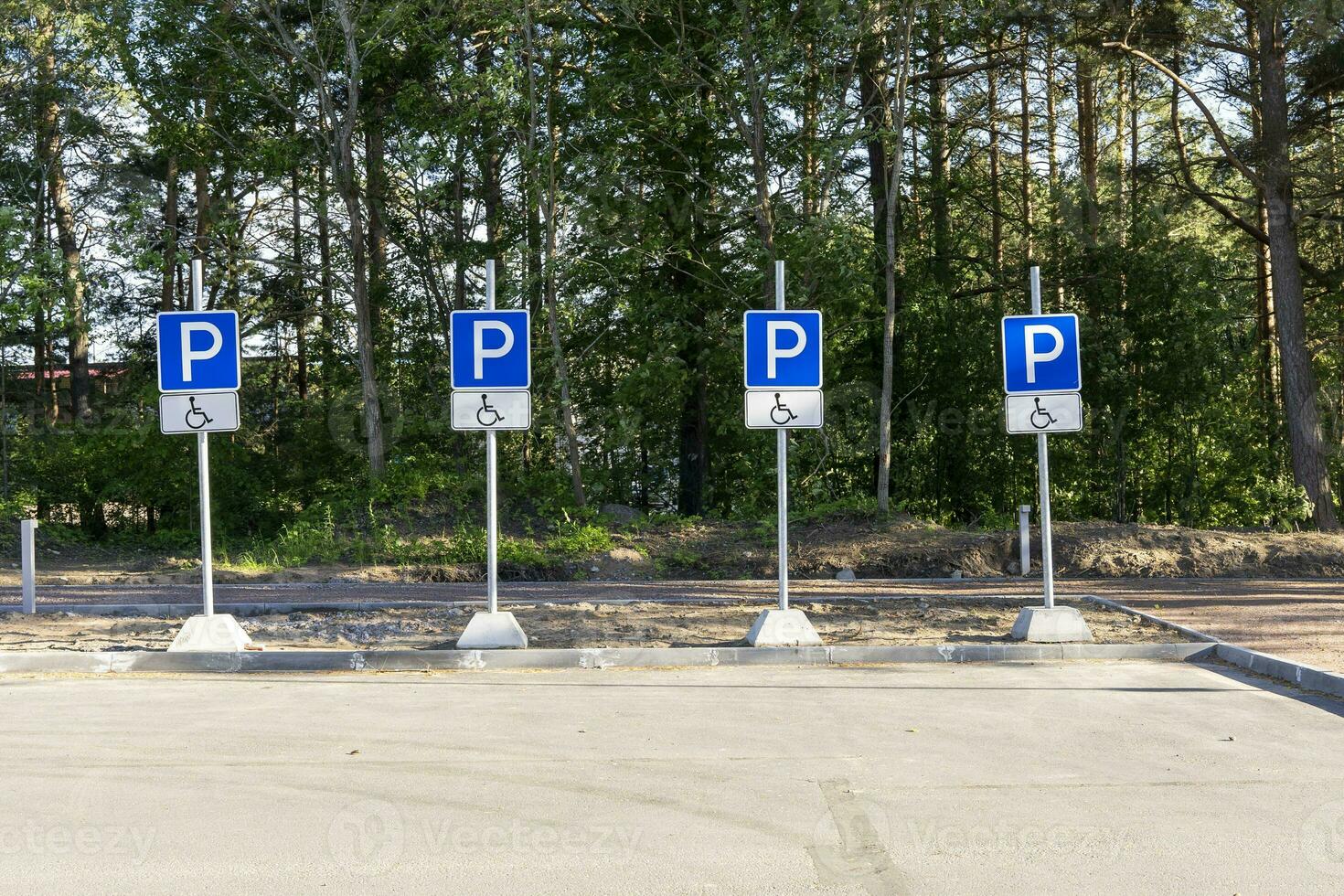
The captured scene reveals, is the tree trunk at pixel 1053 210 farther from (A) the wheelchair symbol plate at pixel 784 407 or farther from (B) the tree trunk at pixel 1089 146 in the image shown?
(A) the wheelchair symbol plate at pixel 784 407

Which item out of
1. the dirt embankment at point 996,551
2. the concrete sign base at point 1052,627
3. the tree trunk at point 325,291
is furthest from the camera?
the tree trunk at point 325,291

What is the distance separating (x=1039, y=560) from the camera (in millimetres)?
19578

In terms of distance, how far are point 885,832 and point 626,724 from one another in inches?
109

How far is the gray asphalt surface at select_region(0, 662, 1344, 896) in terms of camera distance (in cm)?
515

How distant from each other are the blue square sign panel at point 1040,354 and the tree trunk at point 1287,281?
1411 centimetres

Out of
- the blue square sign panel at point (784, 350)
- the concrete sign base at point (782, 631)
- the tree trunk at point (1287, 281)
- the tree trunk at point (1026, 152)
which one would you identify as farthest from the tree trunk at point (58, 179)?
the tree trunk at point (1287, 281)

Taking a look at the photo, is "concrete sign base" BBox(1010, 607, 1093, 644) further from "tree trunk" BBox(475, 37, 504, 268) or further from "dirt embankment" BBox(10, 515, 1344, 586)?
"tree trunk" BBox(475, 37, 504, 268)

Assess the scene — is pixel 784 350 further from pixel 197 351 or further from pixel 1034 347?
pixel 197 351

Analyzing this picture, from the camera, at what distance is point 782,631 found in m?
11.0

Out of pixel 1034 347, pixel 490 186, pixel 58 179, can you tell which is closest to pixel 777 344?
pixel 1034 347

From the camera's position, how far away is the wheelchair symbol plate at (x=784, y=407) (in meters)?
11.1

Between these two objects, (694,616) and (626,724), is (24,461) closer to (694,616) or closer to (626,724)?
(694,616)

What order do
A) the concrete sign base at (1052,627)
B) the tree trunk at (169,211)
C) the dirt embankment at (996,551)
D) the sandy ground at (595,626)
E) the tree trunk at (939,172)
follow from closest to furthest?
the concrete sign base at (1052,627), the sandy ground at (595,626), the dirt embankment at (996,551), the tree trunk at (939,172), the tree trunk at (169,211)

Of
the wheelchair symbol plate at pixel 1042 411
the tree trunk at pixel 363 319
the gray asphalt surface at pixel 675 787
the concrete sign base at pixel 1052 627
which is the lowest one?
the gray asphalt surface at pixel 675 787
